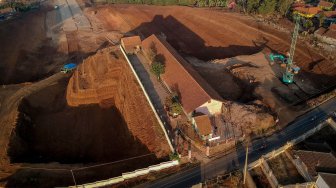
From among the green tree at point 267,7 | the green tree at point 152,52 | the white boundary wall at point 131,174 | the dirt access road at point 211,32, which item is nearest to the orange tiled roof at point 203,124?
the white boundary wall at point 131,174

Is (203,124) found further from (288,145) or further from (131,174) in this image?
(131,174)

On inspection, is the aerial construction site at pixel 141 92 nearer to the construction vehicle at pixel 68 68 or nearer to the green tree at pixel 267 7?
the construction vehicle at pixel 68 68

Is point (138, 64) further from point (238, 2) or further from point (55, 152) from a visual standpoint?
point (238, 2)

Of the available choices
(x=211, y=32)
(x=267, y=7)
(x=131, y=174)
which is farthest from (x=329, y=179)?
(x=267, y=7)

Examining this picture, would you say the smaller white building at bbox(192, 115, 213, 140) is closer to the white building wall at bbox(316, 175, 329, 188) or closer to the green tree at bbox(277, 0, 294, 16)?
the white building wall at bbox(316, 175, 329, 188)

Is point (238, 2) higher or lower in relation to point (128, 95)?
higher

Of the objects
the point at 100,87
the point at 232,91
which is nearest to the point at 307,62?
the point at 232,91
